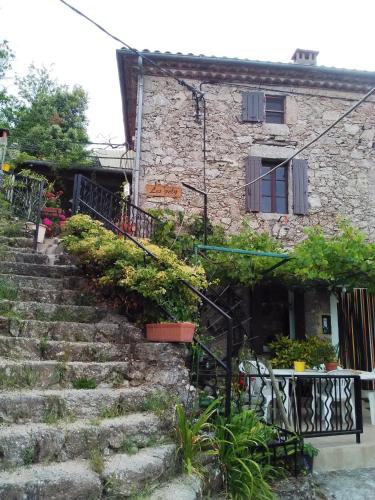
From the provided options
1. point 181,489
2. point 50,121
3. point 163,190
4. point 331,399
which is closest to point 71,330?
point 181,489

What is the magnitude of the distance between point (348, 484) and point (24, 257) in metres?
4.52

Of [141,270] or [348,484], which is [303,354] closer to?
[348,484]

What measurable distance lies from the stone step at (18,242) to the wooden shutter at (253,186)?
4430 mm

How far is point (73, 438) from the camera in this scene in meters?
2.79

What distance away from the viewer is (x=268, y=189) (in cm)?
919

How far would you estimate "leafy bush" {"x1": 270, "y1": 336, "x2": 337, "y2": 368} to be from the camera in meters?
7.05

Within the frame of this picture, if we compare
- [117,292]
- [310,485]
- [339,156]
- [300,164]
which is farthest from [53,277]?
[339,156]

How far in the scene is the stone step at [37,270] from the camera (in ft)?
16.7

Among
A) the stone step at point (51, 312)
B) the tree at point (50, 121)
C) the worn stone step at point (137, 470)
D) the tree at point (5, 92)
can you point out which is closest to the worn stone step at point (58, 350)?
the stone step at point (51, 312)

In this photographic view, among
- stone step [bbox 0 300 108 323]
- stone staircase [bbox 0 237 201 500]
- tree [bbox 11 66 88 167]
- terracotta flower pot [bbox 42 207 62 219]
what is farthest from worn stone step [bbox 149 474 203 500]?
tree [bbox 11 66 88 167]

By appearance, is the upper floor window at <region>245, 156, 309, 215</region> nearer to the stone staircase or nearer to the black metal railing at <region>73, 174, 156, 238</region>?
the black metal railing at <region>73, 174, 156, 238</region>

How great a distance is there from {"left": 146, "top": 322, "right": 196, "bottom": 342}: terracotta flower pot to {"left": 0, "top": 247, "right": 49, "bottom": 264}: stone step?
232 cm

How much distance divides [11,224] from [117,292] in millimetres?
3000

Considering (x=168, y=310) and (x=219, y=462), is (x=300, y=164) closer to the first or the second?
(x=168, y=310)
